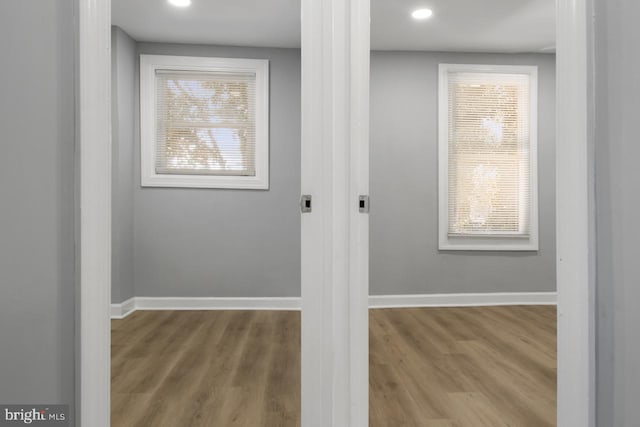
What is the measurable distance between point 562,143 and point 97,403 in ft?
4.80

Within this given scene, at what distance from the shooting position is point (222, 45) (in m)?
3.50

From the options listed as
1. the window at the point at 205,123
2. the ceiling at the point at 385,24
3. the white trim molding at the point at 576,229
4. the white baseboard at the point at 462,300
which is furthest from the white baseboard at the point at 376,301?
the white trim molding at the point at 576,229

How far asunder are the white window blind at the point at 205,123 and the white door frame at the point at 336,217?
7.88 feet

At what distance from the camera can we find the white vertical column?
1116 millimetres

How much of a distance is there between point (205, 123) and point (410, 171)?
1.93 meters

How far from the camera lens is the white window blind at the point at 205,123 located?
3.46 metres

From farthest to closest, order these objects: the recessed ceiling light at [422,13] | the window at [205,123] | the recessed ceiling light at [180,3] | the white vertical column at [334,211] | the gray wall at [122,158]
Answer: the window at [205,123] < the gray wall at [122,158] < the recessed ceiling light at [422,13] < the recessed ceiling light at [180,3] < the white vertical column at [334,211]

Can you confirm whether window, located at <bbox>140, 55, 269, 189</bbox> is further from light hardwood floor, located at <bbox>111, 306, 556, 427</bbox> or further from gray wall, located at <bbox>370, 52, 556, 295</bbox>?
light hardwood floor, located at <bbox>111, 306, 556, 427</bbox>

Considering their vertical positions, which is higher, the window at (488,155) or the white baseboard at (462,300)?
the window at (488,155)

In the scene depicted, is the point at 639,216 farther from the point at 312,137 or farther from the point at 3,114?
the point at 3,114

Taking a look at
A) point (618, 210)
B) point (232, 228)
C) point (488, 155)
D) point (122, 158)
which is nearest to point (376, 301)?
point (232, 228)

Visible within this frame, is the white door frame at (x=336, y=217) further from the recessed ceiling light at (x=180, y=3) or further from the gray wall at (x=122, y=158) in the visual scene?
the gray wall at (x=122, y=158)

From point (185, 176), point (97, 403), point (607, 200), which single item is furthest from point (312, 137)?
point (185, 176)

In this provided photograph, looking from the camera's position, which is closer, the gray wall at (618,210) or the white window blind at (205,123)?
the gray wall at (618,210)
